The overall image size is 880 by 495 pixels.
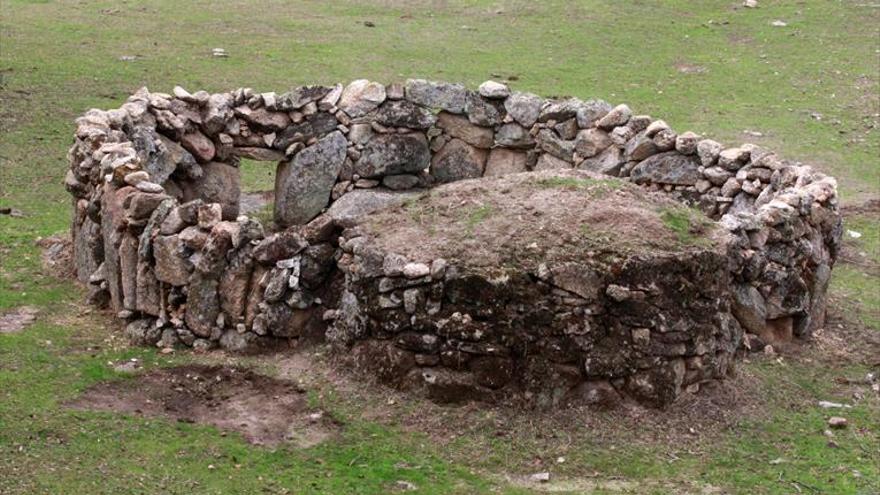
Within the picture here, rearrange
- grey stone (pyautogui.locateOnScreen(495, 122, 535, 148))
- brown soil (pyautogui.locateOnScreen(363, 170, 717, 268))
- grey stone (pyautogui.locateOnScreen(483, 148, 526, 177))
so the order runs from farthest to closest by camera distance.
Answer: grey stone (pyautogui.locateOnScreen(483, 148, 526, 177))
grey stone (pyautogui.locateOnScreen(495, 122, 535, 148))
brown soil (pyautogui.locateOnScreen(363, 170, 717, 268))

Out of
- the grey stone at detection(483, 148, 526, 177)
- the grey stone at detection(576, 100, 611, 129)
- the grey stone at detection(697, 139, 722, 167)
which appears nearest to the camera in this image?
the grey stone at detection(697, 139, 722, 167)

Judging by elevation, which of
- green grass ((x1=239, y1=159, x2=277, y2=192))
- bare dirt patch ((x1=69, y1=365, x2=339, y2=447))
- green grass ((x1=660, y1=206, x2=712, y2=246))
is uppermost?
green grass ((x1=660, y1=206, x2=712, y2=246))

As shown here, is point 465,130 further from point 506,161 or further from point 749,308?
point 749,308

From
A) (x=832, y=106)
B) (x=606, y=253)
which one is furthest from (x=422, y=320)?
(x=832, y=106)

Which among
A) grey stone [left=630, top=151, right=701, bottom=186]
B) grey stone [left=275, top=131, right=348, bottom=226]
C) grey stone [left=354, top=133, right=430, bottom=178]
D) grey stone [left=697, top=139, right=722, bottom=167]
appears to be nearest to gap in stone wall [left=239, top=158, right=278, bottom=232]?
grey stone [left=275, top=131, right=348, bottom=226]

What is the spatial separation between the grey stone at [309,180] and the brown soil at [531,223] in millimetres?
5041

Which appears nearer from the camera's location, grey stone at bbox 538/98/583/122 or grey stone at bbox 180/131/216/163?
grey stone at bbox 180/131/216/163

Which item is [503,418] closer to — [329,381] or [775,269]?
[329,381]

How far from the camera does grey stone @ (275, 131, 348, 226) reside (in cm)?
1991

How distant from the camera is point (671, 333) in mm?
13391

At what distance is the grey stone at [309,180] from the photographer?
1991cm

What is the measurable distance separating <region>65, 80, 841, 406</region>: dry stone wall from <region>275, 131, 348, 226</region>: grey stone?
0.9 inches

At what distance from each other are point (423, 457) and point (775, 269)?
4.88 m

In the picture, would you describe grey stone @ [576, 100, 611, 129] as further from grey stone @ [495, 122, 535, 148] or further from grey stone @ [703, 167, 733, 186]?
grey stone @ [703, 167, 733, 186]
